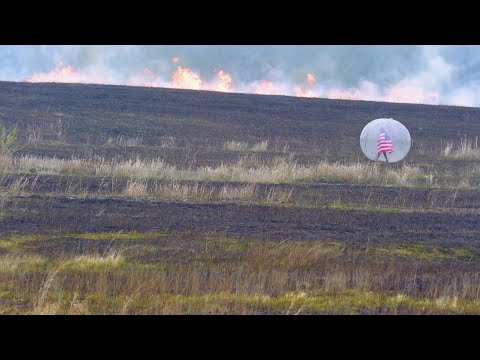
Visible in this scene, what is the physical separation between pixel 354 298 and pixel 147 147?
89.0ft

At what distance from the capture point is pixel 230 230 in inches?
659

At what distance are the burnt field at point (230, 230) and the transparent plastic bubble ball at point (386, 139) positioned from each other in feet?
2.55

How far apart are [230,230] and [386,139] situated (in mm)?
16501

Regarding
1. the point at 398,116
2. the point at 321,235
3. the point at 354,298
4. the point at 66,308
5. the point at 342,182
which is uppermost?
the point at 398,116

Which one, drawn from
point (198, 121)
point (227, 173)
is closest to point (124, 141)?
point (198, 121)

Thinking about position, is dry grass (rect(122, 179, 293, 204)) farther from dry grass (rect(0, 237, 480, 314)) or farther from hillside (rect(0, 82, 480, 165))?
hillside (rect(0, 82, 480, 165))

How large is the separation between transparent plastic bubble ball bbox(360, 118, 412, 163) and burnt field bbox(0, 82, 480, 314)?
0.78 metres

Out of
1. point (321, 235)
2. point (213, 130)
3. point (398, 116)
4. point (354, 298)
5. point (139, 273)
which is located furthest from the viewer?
point (398, 116)

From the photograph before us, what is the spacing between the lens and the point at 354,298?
11.2m

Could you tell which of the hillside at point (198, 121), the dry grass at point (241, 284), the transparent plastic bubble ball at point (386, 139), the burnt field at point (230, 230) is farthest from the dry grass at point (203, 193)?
the transparent plastic bubble ball at point (386, 139)

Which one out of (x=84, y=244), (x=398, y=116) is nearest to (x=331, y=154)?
(x=398, y=116)

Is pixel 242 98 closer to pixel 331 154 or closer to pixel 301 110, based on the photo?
pixel 301 110

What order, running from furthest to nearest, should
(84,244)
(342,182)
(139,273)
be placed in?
(342,182) < (84,244) < (139,273)

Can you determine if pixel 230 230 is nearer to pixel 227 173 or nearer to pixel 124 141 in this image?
pixel 227 173
